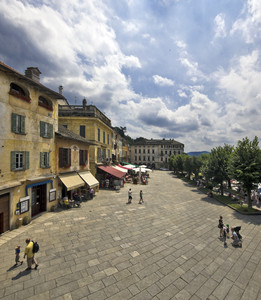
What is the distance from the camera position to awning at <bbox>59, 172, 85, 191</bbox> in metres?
16.1

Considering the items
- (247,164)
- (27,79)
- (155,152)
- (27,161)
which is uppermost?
(27,79)

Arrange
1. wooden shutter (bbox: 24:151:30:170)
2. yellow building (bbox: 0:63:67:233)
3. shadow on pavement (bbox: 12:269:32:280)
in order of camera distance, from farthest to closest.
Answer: wooden shutter (bbox: 24:151:30:170), yellow building (bbox: 0:63:67:233), shadow on pavement (bbox: 12:269:32:280)

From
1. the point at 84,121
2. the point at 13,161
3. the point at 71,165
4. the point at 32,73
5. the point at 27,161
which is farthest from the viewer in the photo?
the point at 84,121

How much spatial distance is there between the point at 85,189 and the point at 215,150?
76.4 feet

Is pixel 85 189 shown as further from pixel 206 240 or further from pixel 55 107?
pixel 206 240

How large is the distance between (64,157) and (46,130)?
3.92m

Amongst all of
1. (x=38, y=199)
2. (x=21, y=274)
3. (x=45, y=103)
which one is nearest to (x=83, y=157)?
(x=38, y=199)

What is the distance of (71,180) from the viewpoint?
17188mm

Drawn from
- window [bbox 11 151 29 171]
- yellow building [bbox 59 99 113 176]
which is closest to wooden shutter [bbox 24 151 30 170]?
window [bbox 11 151 29 171]

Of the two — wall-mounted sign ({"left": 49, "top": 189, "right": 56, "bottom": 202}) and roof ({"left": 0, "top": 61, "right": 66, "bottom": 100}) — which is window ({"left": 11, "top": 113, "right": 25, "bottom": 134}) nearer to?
roof ({"left": 0, "top": 61, "right": 66, "bottom": 100})

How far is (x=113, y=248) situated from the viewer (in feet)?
29.7

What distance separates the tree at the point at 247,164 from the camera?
58.5 ft

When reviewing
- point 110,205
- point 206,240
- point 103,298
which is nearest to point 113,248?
point 103,298

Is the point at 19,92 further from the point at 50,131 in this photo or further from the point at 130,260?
the point at 130,260
